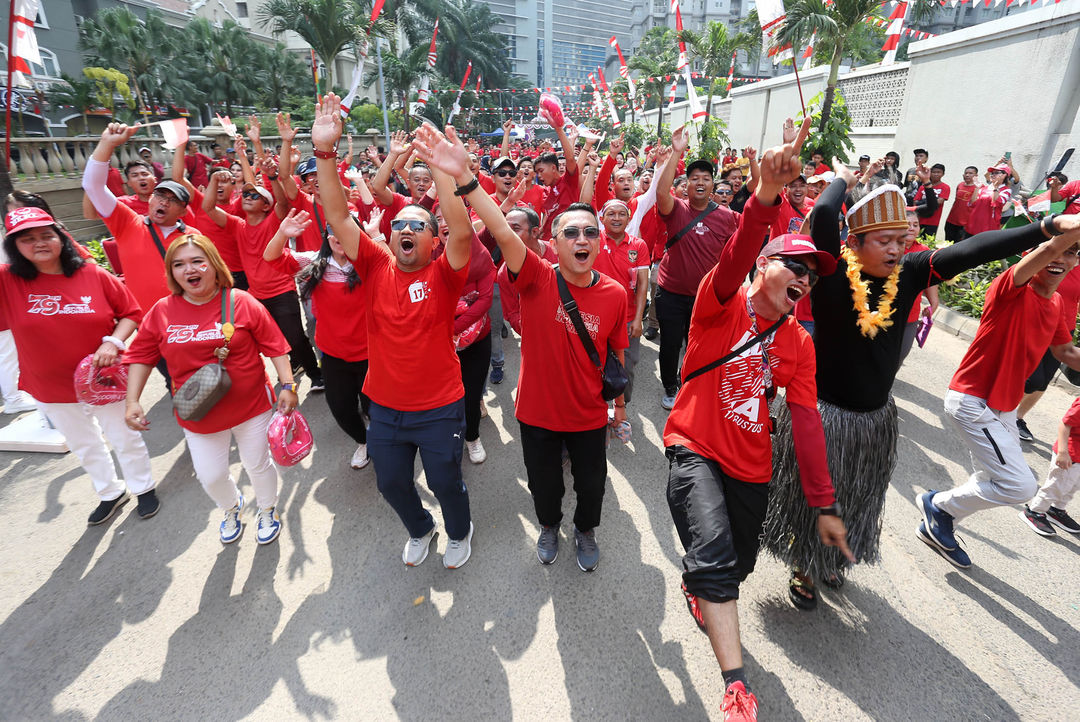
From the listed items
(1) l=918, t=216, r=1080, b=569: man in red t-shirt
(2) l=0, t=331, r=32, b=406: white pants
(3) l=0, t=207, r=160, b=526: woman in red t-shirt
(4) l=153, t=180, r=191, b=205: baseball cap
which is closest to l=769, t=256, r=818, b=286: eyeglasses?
(1) l=918, t=216, r=1080, b=569: man in red t-shirt

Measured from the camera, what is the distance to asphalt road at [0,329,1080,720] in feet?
7.77

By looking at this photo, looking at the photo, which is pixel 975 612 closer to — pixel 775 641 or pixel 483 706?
pixel 775 641

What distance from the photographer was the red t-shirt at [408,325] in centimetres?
276

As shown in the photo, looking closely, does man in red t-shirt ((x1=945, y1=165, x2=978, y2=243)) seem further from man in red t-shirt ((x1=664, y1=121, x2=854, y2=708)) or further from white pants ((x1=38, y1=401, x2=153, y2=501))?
white pants ((x1=38, y1=401, x2=153, y2=501))

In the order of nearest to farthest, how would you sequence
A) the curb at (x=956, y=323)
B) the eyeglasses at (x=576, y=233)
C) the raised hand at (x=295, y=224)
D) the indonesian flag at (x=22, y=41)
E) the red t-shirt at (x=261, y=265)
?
the eyeglasses at (x=576, y=233)
the raised hand at (x=295, y=224)
the indonesian flag at (x=22, y=41)
the red t-shirt at (x=261, y=265)
the curb at (x=956, y=323)

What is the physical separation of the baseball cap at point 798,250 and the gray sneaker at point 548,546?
200 centimetres

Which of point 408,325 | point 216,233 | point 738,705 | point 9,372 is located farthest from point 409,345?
point 9,372

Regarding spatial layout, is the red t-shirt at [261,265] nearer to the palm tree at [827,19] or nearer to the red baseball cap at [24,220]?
the red baseball cap at [24,220]

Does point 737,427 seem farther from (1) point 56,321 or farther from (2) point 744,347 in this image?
(1) point 56,321

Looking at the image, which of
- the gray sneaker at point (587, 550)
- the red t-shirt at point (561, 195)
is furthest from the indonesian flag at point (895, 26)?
the gray sneaker at point (587, 550)

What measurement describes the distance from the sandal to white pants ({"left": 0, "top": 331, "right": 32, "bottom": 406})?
6.76 m

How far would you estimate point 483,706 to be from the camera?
7.70ft

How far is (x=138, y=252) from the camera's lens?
14.1 ft

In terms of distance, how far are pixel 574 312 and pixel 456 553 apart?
5.34 feet
